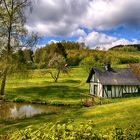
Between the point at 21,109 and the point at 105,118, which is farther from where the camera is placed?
the point at 21,109

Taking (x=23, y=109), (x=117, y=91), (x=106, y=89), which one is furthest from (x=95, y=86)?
(x=23, y=109)

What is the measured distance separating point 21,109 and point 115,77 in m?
19.4

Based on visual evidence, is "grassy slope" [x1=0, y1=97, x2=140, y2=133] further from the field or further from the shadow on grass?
the shadow on grass

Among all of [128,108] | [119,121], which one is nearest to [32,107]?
[128,108]

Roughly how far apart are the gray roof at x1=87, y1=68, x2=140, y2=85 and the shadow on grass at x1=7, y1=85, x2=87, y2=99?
499cm

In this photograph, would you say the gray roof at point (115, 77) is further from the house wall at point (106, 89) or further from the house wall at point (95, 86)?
the house wall at point (95, 86)

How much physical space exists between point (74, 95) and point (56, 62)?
87.5 feet

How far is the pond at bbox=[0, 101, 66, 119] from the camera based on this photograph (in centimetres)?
4156

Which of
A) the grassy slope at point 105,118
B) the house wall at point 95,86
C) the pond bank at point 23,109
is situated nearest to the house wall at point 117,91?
the house wall at point 95,86

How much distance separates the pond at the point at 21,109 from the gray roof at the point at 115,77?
1374 centimetres

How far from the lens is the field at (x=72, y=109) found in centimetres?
2875

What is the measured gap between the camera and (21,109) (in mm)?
45281

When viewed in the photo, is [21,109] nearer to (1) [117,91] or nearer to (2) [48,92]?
(2) [48,92]

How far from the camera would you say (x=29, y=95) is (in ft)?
183
